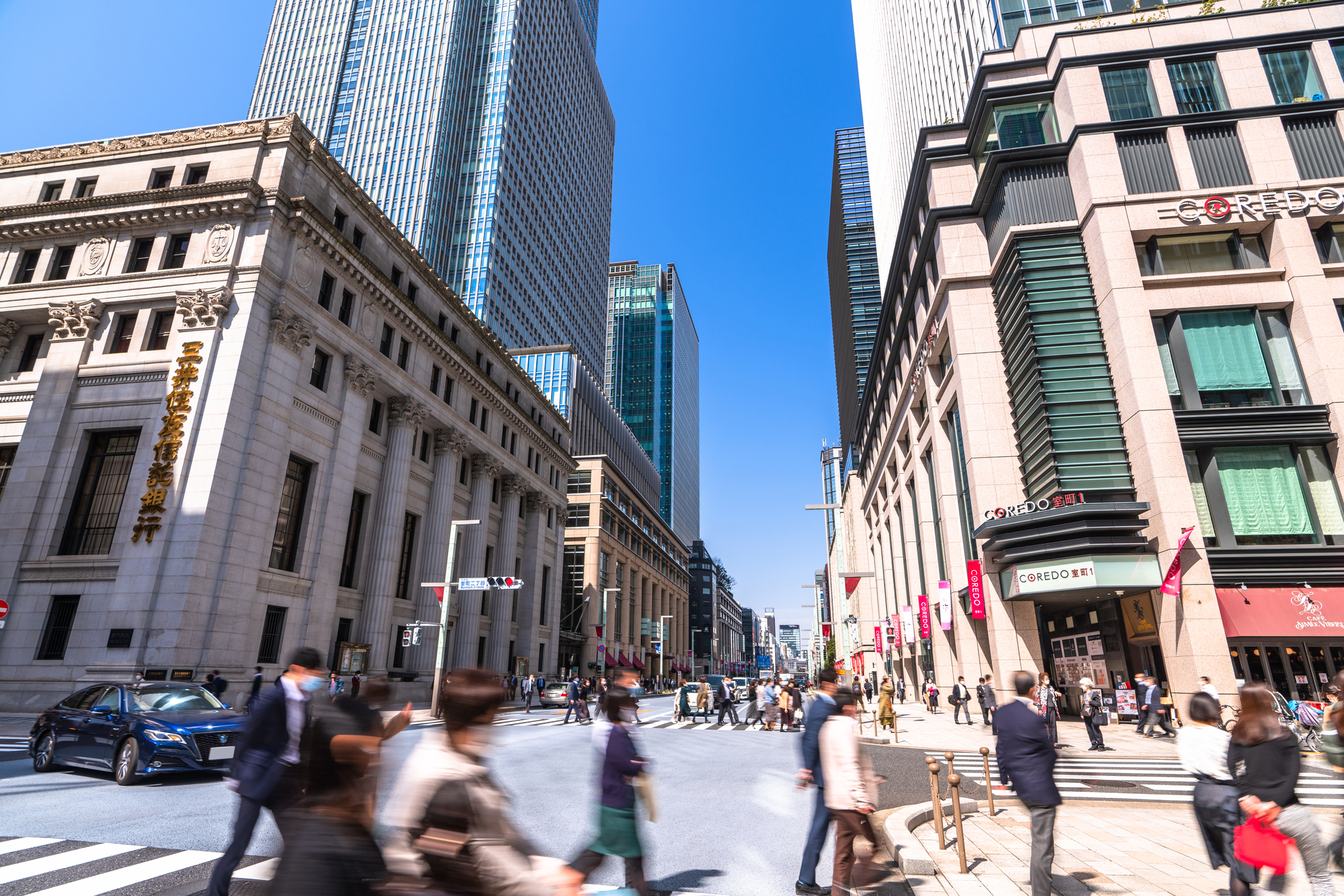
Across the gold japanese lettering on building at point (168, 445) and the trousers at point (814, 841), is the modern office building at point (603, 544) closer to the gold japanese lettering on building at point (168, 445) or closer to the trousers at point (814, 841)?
the gold japanese lettering on building at point (168, 445)

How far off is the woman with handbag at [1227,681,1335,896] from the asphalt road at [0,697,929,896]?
13.5 ft

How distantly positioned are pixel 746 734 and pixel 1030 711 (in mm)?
20683

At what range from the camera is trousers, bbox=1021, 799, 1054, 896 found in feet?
18.9

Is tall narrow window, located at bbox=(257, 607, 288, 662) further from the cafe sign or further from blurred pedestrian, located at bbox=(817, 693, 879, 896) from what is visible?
the cafe sign

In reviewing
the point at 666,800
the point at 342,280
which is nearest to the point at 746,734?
the point at 666,800

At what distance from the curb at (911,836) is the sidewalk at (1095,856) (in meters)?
0.10

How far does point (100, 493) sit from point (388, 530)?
446 inches

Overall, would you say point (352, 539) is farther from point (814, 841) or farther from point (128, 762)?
point (814, 841)

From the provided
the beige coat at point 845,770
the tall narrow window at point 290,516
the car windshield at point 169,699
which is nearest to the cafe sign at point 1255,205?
the beige coat at point 845,770

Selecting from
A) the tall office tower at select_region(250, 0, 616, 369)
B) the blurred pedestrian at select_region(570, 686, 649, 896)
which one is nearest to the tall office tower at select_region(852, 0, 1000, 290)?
the blurred pedestrian at select_region(570, 686, 649, 896)

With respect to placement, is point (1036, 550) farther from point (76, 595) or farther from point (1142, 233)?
point (76, 595)

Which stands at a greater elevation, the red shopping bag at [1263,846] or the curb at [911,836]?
the red shopping bag at [1263,846]

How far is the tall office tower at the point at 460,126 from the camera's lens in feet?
266

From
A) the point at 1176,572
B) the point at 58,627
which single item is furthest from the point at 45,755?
the point at 1176,572
